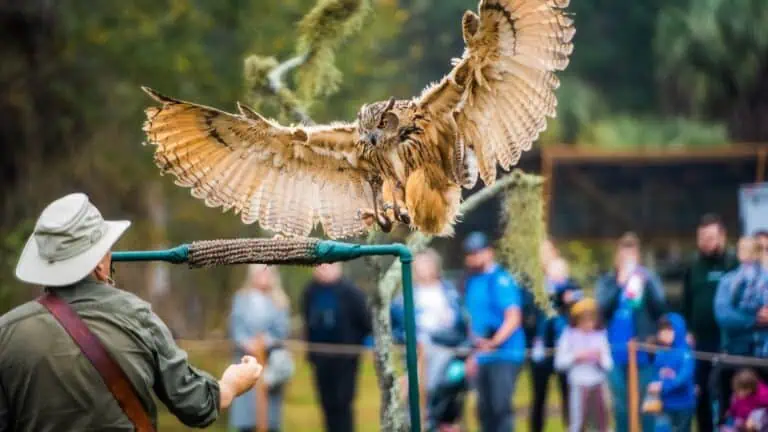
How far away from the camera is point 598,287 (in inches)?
351

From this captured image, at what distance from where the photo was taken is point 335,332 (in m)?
9.84

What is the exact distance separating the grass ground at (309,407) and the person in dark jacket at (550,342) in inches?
27.6

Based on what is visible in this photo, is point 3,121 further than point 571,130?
No

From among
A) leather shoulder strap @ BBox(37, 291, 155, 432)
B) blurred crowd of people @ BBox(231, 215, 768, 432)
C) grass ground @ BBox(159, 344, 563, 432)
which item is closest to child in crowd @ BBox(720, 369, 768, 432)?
blurred crowd of people @ BBox(231, 215, 768, 432)

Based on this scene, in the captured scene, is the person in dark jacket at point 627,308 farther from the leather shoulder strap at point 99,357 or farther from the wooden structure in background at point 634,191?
the leather shoulder strap at point 99,357

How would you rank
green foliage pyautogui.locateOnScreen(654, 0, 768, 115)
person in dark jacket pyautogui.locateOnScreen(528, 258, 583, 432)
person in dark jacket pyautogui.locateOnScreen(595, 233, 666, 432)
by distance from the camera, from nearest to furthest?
1. person in dark jacket pyautogui.locateOnScreen(595, 233, 666, 432)
2. person in dark jacket pyautogui.locateOnScreen(528, 258, 583, 432)
3. green foliage pyautogui.locateOnScreen(654, 0, 768, 115)

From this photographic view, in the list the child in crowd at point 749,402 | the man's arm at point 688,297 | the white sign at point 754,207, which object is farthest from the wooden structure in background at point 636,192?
the child in crowd at point 749,402

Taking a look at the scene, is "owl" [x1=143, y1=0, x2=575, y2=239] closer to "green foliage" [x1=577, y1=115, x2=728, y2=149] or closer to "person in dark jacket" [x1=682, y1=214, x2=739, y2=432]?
"person in dark jacket" [x1=682, y1=214, x2=739, y2=432]

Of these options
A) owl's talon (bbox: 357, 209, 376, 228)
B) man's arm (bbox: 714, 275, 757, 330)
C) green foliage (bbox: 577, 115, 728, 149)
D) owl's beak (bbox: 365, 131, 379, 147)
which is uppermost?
green foliage (bbox: 577, 115, 728, 149)

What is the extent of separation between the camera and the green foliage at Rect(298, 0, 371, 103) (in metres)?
6.02

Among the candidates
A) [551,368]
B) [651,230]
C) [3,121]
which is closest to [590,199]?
[651,230]

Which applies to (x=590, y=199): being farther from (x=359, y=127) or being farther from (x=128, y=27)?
(x=359, y=127)

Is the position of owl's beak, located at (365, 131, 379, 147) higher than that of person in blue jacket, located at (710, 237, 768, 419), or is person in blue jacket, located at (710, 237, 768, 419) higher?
owl's beak, located at (365, 131, 379, 147)

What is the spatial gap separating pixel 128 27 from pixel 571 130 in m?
5.68
